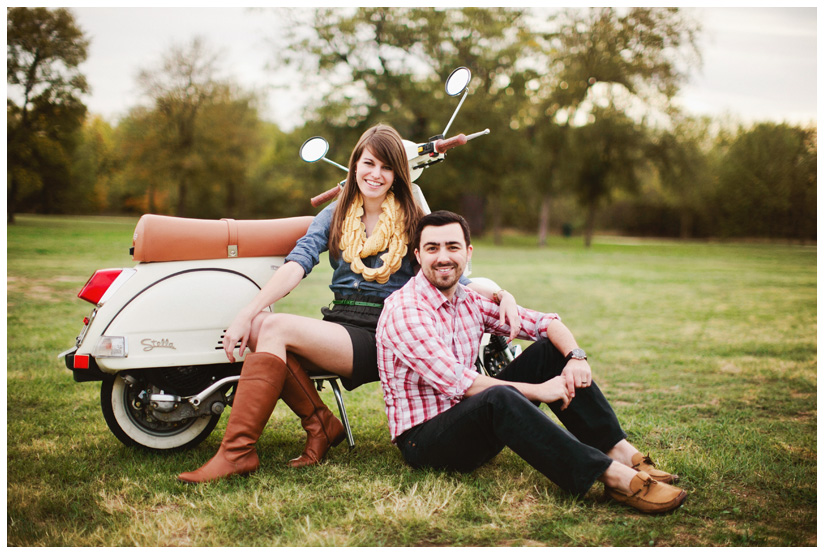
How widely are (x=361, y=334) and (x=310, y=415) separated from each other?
410 mm

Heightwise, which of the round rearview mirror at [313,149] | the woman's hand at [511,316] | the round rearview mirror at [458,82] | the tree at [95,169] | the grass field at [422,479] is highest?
the tree at [95,169]

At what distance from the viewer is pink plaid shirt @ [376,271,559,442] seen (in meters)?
2.23

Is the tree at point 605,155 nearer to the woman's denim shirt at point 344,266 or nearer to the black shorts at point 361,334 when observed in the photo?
the woman's denim shirt at point 344,266

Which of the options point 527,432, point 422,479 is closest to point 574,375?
point 527,432

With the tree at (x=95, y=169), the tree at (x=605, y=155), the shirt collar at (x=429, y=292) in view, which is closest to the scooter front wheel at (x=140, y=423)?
the shirt collar at (x=429, y=292)

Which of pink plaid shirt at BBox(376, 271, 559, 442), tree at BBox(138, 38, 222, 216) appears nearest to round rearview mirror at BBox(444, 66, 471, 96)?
pink plaid shirt at BBox(376, 271, 559, 442)

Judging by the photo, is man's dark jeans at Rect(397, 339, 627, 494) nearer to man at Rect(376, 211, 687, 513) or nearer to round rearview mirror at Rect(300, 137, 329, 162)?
man at Rect(376, 211, 687, 513)

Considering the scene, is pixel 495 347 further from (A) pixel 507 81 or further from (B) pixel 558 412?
(A) pixel 507 81

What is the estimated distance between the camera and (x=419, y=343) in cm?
223

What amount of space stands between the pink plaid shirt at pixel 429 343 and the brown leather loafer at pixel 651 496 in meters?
0.65

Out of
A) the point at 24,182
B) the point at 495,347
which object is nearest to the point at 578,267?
the point at 24,182

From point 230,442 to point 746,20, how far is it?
3467 mm

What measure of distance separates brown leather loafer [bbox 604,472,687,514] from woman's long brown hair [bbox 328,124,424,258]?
125 cm

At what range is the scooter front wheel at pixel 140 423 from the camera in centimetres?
256
